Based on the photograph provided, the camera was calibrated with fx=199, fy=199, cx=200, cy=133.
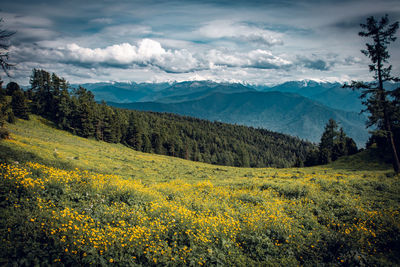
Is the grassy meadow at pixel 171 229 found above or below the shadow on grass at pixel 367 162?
above

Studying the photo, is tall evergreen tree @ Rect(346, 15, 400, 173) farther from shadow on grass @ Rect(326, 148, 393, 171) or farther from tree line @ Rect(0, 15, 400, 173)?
shadow on grass @ Rect(326, 148, 393, 171)

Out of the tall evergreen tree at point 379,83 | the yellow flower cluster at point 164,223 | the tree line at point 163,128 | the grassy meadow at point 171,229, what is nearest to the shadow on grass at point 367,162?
the tree line at point 163,128

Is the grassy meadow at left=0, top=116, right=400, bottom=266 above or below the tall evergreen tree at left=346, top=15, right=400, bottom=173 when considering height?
below

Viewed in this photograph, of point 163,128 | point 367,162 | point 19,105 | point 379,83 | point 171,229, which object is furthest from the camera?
point 163,128

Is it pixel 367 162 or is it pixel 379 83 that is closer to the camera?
pixel 379 83

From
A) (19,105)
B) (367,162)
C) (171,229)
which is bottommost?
(367,162)

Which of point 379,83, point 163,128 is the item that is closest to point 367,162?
point 379,83

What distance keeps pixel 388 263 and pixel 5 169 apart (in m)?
16.5

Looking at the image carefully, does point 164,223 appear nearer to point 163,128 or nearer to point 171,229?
A: point 171,229

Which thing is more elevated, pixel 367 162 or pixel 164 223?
pixel 164 223

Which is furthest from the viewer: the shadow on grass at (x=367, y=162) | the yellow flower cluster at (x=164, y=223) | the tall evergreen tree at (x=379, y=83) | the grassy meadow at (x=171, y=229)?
the shadow on grass at (x=367, y=162)

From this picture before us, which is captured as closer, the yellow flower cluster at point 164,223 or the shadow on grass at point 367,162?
the yellow flower cluster at point 164,223

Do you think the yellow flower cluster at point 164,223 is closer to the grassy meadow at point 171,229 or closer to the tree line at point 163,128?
the grassy meadow at point 171,229

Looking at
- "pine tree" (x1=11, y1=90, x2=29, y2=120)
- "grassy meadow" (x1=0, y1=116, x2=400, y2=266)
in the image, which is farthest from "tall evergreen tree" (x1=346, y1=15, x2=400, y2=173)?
"pine tree" (x1=11, y1=90, x2=29, y2=120)
